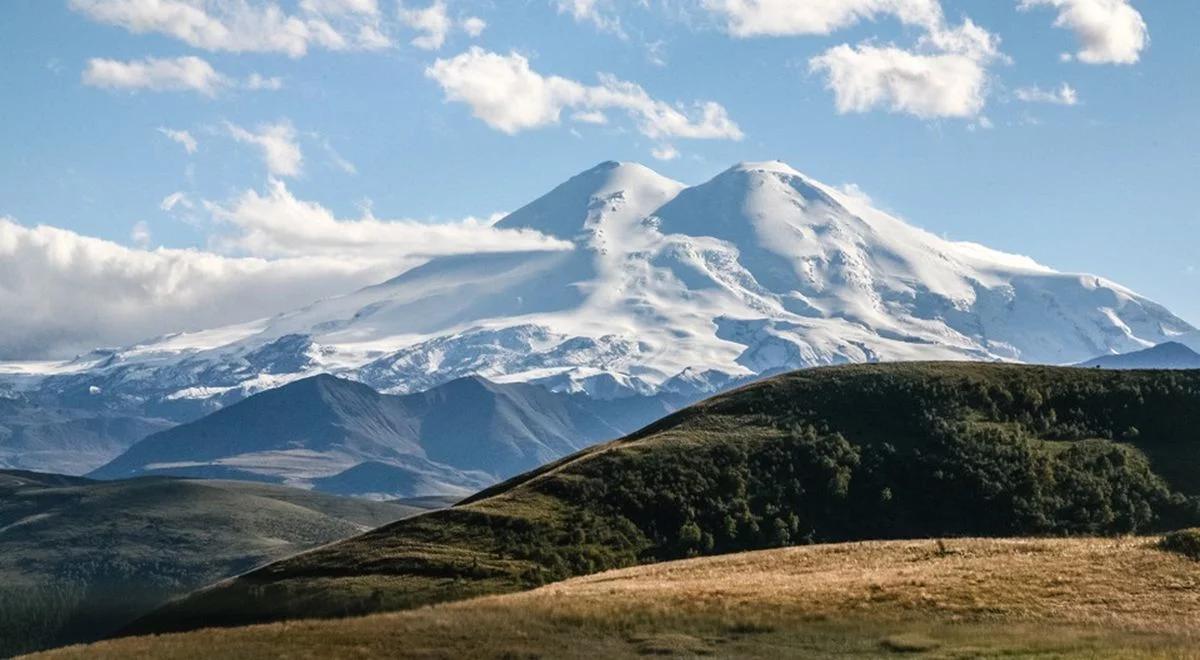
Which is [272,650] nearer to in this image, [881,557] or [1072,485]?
[881,557]

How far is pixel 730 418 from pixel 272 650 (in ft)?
401

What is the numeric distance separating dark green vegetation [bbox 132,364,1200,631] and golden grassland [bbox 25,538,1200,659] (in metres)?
35.6

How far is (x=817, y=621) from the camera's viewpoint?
5881 cm

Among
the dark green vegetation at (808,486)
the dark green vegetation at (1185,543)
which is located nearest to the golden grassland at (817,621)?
the dark green vegetation at (1185,543)

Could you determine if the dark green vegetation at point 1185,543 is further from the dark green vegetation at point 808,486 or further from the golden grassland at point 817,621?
the dark green vegetation at point 808,486

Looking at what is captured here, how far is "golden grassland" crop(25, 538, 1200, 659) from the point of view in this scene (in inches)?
2098

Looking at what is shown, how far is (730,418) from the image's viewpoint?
174 metres

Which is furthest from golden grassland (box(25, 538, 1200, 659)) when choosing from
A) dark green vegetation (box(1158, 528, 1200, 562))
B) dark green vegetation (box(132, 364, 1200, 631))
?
dark green vegetation (box(132, 364, 1200, 631))

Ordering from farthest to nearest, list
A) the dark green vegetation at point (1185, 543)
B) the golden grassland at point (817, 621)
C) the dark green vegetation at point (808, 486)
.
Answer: the dark green vegetation at point (808, 486) → the dark green vegetation at point (1185, 543) → the golden grassland at point (817, 621)

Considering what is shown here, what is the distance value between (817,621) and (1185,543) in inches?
975

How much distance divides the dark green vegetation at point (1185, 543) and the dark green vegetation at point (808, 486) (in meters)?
48.6

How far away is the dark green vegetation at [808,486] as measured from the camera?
376 feet

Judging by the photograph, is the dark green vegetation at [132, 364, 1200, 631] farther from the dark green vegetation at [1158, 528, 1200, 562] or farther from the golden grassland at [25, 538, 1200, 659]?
the dark green vegetation at [1158, 528, 1200, 562]

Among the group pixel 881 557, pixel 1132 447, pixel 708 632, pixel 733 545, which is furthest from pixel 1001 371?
pixel 708 632
